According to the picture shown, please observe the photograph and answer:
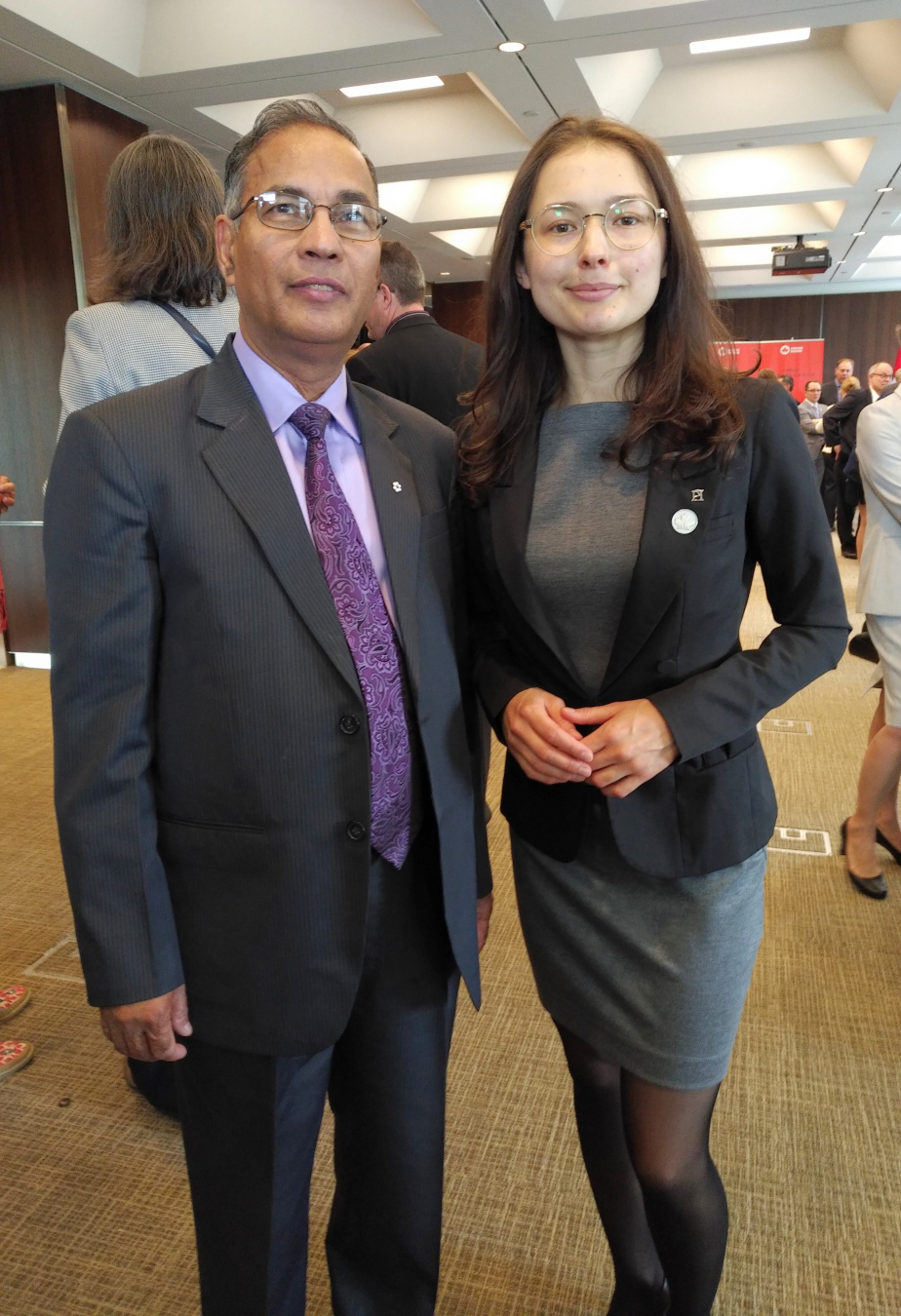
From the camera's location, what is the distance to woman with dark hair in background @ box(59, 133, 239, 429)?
1914mm

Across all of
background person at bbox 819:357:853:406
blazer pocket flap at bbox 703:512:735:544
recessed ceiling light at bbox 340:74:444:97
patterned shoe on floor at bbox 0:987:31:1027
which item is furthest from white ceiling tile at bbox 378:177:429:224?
→ blazer pocket flap at bbox 703:512:735:544

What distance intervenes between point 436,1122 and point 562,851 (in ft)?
1.57

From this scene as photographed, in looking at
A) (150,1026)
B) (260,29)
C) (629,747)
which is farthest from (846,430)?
(150,1026)

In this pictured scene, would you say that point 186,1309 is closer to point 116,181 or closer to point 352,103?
point 116,181

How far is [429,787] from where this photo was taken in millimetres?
1360

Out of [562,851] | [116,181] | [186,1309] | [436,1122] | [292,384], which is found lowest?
[186,1309]

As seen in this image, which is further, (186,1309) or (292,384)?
(186,1309)

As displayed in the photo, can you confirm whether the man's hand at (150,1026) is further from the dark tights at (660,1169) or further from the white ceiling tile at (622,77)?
the white ceiling tile at (622,77)

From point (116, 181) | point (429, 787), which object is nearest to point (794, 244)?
point (116, 181)

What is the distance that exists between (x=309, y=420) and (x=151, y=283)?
0.89 m

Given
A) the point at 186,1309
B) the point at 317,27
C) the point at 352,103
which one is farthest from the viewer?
the point at 352,103

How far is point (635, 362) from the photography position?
1.39 m

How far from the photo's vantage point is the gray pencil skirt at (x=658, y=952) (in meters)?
1.37

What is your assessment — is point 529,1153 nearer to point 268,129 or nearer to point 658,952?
point 658,952
